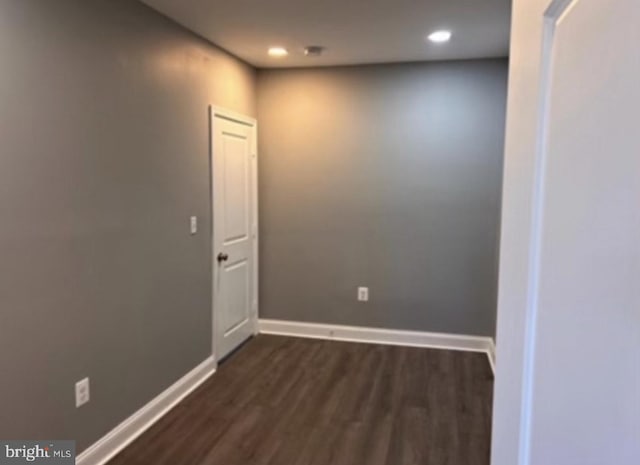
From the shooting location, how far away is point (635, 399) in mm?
411

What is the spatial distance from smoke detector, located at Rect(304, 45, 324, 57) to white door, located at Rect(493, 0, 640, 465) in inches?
123

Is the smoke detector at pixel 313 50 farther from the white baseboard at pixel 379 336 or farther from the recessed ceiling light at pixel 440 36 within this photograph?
the white baseboard at pixel 379 336

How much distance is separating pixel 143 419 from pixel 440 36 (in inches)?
131

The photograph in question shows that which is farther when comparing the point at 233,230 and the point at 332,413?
the point at 233,230

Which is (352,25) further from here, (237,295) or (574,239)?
(574,239)

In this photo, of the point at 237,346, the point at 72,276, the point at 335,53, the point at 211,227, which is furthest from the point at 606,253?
the point at 237,346

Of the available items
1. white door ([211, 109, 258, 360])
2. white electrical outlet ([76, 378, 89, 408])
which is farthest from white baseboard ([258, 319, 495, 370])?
white electrical outlet ([76, 378, 89, 408])

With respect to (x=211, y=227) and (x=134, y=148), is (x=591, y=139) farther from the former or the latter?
(x=211, y=227)

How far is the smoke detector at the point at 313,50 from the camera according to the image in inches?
148

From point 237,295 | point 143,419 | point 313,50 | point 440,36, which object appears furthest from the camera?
point 237,295

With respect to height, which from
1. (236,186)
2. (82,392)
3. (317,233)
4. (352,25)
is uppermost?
(352,25)

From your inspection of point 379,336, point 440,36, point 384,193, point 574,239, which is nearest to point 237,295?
point 379,336

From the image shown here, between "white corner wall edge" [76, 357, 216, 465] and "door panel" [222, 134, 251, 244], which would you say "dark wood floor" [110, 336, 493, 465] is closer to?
"white corner wall edge" [76, 357, 216, 465]

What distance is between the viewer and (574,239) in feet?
1.85
